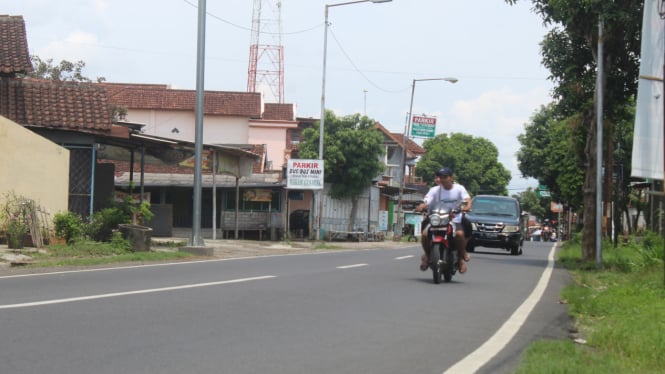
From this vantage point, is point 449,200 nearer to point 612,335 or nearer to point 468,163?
point 612,335

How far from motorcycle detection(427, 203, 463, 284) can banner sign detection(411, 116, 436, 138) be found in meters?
41.3

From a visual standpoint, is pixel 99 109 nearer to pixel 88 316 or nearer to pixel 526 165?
pixel 88 316

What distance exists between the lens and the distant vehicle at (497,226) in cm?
2681

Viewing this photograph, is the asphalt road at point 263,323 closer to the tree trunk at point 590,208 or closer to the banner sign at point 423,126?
the tree trunk at point 590,208

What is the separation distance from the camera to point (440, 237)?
42.4 ft

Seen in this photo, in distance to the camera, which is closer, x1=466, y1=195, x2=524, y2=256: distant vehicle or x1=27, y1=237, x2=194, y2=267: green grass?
x1=27, y1=237, x2=194, y2=267: green grass

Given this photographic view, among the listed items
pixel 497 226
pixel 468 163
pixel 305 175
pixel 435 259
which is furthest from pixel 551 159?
pixel 468 163

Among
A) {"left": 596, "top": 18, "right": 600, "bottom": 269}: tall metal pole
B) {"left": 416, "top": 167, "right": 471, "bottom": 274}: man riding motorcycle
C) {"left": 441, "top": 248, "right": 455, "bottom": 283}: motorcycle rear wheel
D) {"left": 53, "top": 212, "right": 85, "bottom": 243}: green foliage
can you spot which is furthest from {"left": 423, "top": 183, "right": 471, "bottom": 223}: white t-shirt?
{"left": 53, "top": 212, "right": 85, "bottom": 243}: green foliage

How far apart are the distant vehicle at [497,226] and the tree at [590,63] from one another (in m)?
4.17

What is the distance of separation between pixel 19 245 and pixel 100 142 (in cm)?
576

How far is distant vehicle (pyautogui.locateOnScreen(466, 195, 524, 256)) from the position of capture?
2681cm

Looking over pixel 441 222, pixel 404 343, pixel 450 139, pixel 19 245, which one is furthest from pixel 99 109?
pixel 450 139

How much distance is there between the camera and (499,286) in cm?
1315

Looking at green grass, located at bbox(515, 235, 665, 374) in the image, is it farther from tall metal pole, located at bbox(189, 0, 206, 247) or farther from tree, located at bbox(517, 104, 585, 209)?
tree, located at bbox(517, 104, 585, 209)
